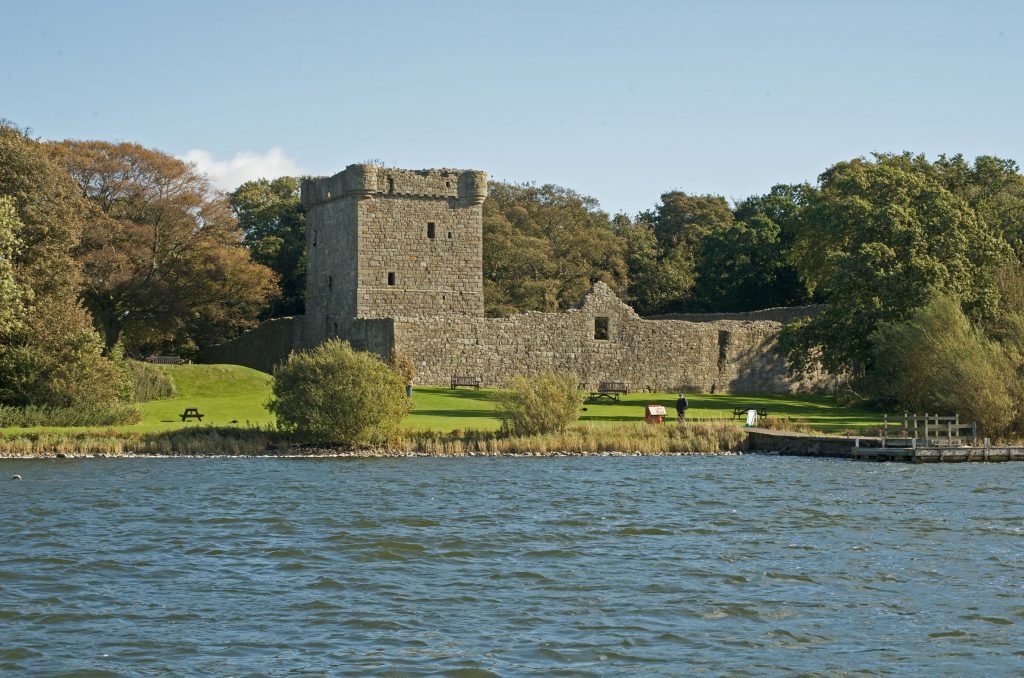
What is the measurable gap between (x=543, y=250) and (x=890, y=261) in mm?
20924

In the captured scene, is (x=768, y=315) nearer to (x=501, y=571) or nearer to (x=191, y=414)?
(x=191, y=414)

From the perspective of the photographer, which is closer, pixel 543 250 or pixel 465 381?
pixel 465 381

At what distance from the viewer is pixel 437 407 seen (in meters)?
36.0

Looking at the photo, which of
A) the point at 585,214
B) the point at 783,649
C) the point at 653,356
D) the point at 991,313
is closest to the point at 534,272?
the point at 585,214

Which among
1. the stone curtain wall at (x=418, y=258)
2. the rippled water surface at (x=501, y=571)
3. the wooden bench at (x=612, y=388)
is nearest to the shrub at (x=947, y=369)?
the rippled water surface at (x=501, y=571)

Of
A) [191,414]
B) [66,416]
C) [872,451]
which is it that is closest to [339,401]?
[191,414]

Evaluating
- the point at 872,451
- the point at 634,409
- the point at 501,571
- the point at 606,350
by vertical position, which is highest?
the point at 606,350

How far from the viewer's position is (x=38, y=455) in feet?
91.7

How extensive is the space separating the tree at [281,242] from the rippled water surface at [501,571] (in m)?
24.1

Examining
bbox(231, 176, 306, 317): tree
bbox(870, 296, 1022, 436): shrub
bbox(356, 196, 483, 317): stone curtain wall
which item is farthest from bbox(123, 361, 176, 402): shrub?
bbox(870, 296, 1022, 436): shrub

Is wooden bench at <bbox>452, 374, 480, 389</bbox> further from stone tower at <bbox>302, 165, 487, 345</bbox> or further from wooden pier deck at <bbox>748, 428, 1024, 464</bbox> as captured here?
wooden pier deck at <bbox>748, 428, 1024, 464</bbox>

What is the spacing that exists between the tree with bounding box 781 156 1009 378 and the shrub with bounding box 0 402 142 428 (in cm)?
1901

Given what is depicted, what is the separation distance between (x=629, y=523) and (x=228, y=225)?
97.1ft

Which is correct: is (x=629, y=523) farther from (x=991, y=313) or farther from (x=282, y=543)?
(x=991, y=313)
